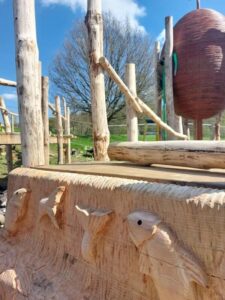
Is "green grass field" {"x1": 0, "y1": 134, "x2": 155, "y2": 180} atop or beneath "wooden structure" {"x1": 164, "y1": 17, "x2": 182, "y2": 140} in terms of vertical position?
beneath

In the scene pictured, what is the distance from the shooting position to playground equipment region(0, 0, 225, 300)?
39.4 inches

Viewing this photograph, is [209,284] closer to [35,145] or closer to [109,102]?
[35,145]

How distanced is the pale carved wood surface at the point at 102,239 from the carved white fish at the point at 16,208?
0.06 ft

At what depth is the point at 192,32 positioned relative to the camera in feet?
13.4

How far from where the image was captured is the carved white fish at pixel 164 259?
3.22 ft

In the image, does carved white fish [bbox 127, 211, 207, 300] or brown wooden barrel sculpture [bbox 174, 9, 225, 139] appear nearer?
carved white fish [bbox 127, 211, 207, 300]

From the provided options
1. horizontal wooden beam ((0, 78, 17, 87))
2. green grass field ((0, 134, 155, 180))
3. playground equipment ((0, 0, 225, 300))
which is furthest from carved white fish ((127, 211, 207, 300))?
green grass field ((0, 134, 155, 180))

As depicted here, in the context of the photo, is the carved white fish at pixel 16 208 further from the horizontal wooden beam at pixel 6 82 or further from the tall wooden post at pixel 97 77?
the horizontal wooden beam at pixel 6 82

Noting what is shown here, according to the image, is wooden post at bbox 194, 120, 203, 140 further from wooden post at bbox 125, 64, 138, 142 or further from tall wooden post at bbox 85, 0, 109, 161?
tall wooden post at bbox 85, 0, 109, 161

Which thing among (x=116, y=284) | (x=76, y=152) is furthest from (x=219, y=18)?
(x=76, y=152)

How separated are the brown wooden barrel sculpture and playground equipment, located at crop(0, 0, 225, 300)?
2.41 m

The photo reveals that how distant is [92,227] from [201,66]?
3179 mm

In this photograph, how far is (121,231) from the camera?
129 cm

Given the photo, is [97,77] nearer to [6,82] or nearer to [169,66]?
[169,66]
